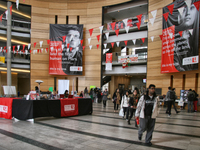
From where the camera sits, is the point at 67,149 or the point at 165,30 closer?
the point at 67,149

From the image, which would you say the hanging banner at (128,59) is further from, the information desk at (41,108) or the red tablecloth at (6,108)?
the red tablecloth at (6,108)

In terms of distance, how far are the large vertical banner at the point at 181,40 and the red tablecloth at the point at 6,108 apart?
10529 mm

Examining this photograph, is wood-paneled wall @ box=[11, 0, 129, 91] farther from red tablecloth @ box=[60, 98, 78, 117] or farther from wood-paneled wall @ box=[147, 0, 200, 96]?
red tablecloth @ box=[60, 98, 78, 117]

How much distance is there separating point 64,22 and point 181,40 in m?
14.0

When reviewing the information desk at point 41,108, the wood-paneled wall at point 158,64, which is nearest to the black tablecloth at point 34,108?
the information desk at point 41,108

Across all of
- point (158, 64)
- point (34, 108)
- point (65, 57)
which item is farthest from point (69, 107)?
point (65, 57)

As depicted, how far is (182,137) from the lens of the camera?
15.8 ft

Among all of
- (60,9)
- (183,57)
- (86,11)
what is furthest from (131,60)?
(60,9)

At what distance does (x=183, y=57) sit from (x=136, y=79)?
723 inches

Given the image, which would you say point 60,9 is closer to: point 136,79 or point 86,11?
point 86,11

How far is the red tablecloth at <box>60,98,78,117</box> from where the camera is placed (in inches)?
306

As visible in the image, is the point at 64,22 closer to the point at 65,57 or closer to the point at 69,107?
the point at 65,57

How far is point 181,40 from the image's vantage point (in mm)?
12062

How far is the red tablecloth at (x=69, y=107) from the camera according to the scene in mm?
7776
